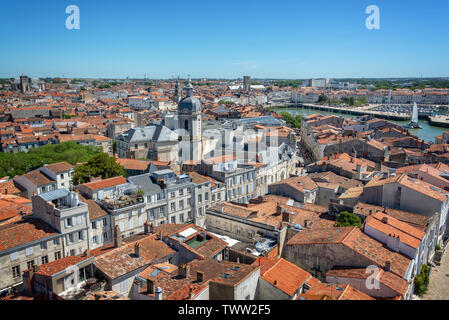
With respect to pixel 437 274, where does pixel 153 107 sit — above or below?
above

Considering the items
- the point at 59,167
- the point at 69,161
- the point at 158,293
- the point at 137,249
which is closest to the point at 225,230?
the point at 137,249

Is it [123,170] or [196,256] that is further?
[123,170]

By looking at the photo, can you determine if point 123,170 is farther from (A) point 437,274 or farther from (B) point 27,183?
(A) point 437,274

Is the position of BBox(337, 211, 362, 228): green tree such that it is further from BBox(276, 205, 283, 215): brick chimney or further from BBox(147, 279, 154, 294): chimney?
BBox(147, 279, 154, 294): chimney

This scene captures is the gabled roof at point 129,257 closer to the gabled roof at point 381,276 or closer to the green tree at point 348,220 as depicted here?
the gabled roof at point 381,276
